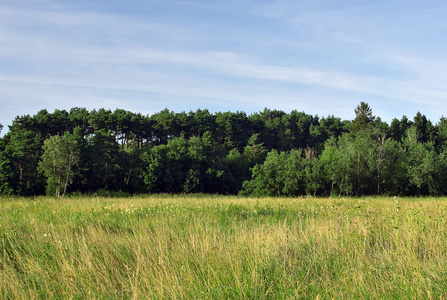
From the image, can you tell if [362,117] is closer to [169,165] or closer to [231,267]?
[169,165]

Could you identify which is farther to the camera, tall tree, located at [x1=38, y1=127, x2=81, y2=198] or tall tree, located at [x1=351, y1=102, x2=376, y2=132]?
tall tree, located at [x1=351, y1=102, x2=376, y2=132]

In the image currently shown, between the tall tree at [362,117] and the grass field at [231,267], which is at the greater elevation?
the tall tree at [362,117]

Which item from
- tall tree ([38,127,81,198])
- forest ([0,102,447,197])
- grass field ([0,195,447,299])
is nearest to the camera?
grass field ([0,195,447,299])

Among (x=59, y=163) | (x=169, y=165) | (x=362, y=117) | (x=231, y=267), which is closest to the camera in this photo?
(x=231, y=267)

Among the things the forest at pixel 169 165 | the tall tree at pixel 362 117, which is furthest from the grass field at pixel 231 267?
A: the tall tree at pixel 362 117

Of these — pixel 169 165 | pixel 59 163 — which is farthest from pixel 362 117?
pixel 59 163

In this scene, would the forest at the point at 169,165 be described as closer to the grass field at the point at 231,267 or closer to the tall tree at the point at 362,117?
the tall tree at the point at 362,117

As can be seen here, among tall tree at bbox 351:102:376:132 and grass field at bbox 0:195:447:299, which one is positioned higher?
tall tree at bbox 351:102:376:132

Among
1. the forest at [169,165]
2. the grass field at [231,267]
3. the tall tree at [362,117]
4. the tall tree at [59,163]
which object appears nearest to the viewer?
the grass field at [231,267]

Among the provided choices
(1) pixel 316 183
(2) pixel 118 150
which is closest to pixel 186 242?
(1) pixel 316 183

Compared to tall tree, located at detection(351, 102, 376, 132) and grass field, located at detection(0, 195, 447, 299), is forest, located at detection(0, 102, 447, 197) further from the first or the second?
grass field, located at detection(0, 195, 447, 299)

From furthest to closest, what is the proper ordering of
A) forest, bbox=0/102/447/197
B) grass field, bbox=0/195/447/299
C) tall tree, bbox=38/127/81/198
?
forest, bbox=0/102/447/197 < tall tree, bbox=38/127/81/198 < grass field, bbox=0/195/447/299

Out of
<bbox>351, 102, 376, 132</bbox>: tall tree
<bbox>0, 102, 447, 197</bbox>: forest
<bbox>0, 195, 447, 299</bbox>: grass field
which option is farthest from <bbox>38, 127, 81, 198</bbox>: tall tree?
<bbox>351, 102, 376, 132</bbox>: tall tree

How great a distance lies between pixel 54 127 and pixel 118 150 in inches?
593
